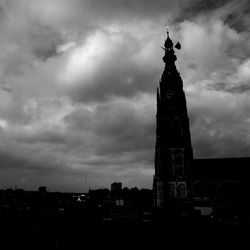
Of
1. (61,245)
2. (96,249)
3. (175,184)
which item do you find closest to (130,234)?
(96,249)

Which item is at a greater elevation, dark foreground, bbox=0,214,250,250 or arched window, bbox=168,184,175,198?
arched window, bbox=168,184,175,198

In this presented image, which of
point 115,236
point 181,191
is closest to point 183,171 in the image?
point 181,191

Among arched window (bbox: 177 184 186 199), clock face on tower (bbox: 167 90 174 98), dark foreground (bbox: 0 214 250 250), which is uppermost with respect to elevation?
clock face on tower (bbox: 167 90 174 98)

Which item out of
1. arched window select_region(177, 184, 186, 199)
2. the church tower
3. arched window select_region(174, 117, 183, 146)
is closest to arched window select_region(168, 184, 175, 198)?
the church tower

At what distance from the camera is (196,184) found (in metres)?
64.1

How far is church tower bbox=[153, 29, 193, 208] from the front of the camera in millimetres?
58156

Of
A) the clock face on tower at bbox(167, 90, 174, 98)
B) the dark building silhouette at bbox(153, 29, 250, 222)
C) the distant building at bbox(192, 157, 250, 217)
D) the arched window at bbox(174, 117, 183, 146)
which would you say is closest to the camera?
the dark building silhouette at bbox(153, 29, 250, 222)

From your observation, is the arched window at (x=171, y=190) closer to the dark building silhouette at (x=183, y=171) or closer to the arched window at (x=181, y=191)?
the dark building silhouette at (x=183, y=171)

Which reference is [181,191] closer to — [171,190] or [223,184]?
[171,190]

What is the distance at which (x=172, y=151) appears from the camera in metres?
60.2

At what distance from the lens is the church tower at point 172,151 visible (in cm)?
5816

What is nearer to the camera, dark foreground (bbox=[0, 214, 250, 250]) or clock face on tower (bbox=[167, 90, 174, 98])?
dark foreground (bbox=[0, 214, 250, 250])

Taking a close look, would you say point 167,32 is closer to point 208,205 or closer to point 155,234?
point 208,205

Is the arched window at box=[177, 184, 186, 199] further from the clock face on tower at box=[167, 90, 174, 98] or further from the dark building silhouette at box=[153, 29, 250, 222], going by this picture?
the clock face on tower at box=[167, 90, 174, 98]
